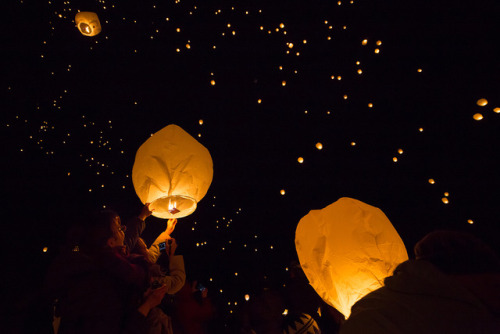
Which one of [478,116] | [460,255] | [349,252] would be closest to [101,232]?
[349,252]

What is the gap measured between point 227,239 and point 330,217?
1674 millimetres

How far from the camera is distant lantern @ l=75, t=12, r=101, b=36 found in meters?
2.25

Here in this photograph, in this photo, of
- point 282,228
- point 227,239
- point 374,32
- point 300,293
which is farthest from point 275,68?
point 300,293

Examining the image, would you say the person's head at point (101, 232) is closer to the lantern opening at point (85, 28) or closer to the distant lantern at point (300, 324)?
the distant lantern at point (300, 324)

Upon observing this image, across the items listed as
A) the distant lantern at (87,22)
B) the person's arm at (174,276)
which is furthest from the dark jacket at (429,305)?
the distant lantern at (87,22)

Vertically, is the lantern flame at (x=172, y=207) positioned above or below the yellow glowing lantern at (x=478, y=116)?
below

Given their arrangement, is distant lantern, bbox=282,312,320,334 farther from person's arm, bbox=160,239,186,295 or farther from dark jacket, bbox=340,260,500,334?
dark jacket, bbox=340,260,500,334

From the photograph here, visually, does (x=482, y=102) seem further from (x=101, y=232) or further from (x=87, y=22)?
(x=87, y=22)

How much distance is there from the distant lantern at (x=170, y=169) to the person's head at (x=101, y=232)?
238 millimetres

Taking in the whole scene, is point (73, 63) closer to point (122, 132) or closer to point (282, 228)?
point (122, 132)

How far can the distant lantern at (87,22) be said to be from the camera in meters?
2.25

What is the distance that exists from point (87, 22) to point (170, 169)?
1805mm

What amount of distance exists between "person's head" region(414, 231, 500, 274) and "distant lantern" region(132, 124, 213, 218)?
4.17 ft

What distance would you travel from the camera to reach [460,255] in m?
0.77
